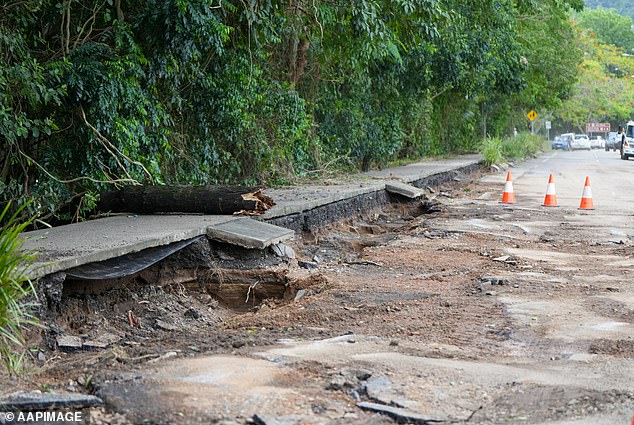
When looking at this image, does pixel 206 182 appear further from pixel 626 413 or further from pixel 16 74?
pixel 626 413

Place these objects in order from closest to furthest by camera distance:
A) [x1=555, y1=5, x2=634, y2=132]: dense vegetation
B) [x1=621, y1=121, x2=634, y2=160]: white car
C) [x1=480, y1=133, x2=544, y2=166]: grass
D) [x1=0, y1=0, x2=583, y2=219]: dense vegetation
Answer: [x1=0, y1=0, x2=583, y2=219]: dense vegetation → [x1=480, y1=133, x2=544, y2=166]: grass → [x1=621, y1=121, x2=634, y2=160]: white car → [x1=555, y1=5, x2=634, y2=132]: dense vegetation

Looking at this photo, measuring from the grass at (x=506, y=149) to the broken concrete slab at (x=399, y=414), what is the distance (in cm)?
3047

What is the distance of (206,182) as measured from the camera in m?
13.8

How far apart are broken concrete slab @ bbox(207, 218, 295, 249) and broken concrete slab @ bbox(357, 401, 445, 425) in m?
4.48

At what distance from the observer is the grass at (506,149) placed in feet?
113

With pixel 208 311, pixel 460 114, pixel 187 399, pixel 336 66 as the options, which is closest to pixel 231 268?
pixel 208 311

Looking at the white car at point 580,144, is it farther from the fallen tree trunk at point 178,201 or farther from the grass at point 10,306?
the grass at point 10,306

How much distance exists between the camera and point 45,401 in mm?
4500

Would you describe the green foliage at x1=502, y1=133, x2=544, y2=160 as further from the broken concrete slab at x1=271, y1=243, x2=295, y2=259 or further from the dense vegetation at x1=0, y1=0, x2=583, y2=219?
the broken concrete slab at x1=271, y1=243, x2=295, y2=259

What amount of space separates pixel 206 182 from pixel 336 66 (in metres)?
7.08

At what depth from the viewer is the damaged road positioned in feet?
15.5

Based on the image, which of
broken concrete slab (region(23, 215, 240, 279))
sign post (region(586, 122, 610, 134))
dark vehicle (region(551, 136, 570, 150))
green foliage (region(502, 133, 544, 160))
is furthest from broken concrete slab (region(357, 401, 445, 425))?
sign post (region(586, 122, 610, 134))

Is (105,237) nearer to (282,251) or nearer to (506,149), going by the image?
(282,251)

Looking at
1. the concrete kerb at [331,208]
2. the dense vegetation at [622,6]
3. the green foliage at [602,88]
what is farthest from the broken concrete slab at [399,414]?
the dense vegetation at [622,6]
